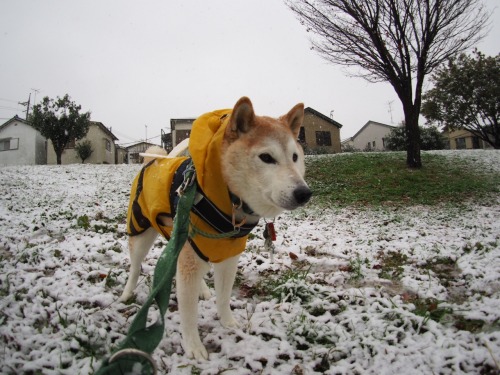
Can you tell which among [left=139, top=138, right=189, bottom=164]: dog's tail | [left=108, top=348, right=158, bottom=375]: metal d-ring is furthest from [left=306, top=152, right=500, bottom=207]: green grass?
[left=108, top=348, right=158, bottom=375]: metal d-ring

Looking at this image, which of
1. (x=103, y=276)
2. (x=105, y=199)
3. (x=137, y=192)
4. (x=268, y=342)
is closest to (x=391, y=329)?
(x=268, y=342)

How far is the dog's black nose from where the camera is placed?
1605 millimetres

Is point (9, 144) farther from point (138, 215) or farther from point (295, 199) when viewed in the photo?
point (295, 199)

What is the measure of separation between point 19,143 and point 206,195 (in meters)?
33.4

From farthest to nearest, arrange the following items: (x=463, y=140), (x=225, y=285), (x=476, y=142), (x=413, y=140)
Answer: (x=463, y=140)
(x=476, y=142)
(x=413, y=140)
(x=225, y=285)

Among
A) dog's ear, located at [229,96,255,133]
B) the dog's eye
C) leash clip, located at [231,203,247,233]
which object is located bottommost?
leash clip, located at [231,203,247,233]

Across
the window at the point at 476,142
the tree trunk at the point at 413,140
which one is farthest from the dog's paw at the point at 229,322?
the window at the point at 476,142

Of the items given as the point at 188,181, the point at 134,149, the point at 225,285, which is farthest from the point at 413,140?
the point at 134,149

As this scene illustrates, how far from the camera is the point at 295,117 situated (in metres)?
2.19

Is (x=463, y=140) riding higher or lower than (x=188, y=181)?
higher

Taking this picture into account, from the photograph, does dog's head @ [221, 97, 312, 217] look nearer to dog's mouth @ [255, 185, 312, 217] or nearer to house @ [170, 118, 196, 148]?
dog's mouth @ [255, 185, 312, 217]

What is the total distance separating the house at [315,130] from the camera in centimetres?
3000

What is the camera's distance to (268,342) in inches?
80.0

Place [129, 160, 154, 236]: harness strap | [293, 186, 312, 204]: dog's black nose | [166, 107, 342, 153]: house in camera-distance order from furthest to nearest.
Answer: [166, 107, 342, 153]: house, [129, 160, 154, 236]: harness strap, [293, 186, 312, 204]: dog's black nose
